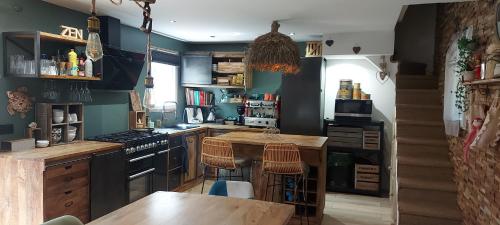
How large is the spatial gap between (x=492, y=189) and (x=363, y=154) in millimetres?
3150

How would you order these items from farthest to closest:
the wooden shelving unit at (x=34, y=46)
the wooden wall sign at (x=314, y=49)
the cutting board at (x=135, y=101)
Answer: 1. the wooden wall sign at (x=314, y=49)
2. the cutting board at (x=135, y=101)
3. the wooden shelving unit at (x=34, y=46)

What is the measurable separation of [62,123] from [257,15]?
2511mm

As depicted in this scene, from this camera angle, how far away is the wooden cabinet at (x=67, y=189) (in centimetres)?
321

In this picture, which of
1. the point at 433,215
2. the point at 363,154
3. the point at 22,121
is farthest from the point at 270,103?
the point at 22,121

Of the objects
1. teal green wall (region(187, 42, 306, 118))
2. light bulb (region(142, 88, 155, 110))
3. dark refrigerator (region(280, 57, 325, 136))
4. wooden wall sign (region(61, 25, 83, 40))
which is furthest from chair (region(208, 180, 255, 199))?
teal green wall (region(187, 42, 306, 118))

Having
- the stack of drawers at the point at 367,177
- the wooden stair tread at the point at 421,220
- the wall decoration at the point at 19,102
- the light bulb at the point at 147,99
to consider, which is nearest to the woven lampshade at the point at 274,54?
the light bulb at the point at 147,99

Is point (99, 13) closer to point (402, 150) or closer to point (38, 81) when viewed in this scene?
point (38, 81)

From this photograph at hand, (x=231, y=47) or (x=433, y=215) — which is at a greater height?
(x=231, y=47)

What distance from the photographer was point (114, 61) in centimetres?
440

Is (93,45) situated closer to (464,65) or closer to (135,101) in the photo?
(464,65)

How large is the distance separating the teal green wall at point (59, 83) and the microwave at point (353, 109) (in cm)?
317

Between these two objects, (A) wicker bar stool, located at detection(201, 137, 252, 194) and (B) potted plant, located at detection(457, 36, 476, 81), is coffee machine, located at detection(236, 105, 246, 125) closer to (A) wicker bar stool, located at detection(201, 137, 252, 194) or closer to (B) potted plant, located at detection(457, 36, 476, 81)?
(A) wicker bar stool, located at detection(201, 137, 252, 194)

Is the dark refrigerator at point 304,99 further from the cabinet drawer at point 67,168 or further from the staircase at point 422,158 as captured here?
the cabinet drawer at point 67,168

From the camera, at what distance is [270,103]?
620 centimetres
